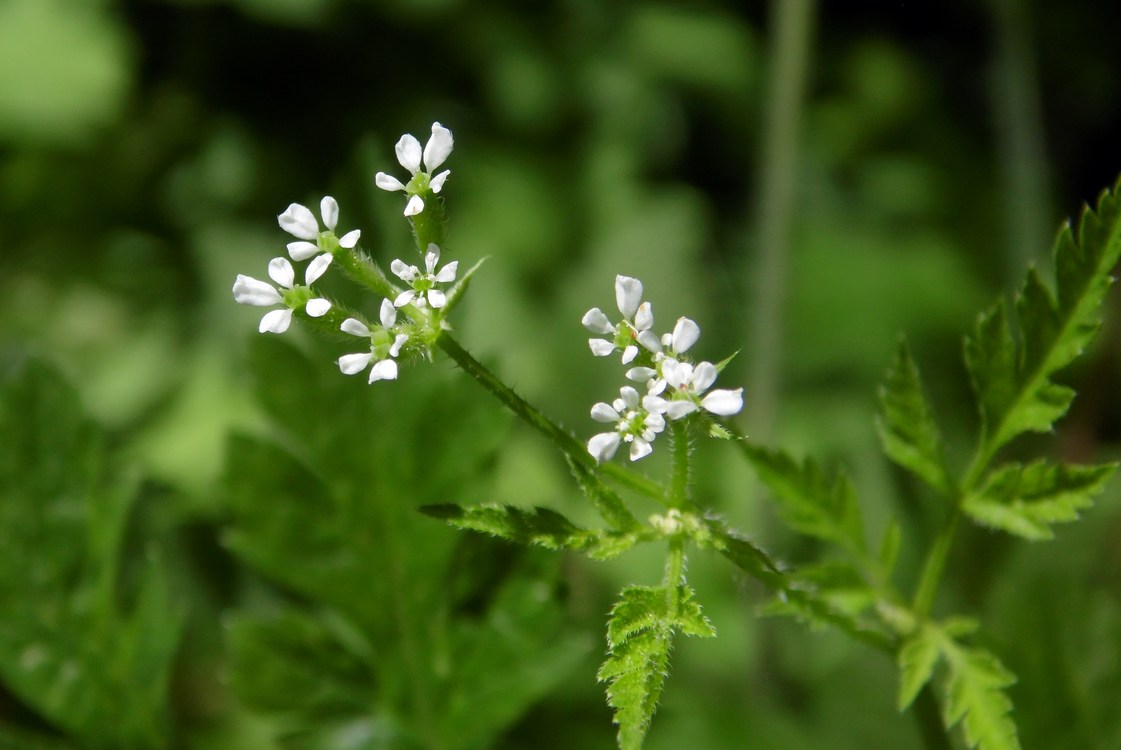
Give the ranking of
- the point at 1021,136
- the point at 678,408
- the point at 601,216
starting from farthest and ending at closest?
the point at 601,216 → the point at 1021,136 → the point at 678,408

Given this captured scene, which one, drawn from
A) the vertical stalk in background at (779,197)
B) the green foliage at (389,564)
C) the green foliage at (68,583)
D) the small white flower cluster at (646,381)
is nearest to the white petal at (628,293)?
the small white flower cluster at (646,381)

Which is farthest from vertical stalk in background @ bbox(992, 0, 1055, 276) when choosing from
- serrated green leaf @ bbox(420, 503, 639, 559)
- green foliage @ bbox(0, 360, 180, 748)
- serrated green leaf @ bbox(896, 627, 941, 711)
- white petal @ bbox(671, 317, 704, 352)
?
green foliage @ bbox(0, 360, 180, 748)

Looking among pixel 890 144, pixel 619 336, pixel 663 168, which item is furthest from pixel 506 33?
pixel 619 336

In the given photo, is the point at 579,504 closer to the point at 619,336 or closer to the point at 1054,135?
the point at 619,336

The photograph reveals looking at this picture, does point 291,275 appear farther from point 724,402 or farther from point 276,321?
point 724,402

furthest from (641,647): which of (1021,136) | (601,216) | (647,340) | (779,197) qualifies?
(1021,136)

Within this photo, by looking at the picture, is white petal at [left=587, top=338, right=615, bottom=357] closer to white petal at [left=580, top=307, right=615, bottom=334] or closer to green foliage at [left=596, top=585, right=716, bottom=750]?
white petal at [left=580, top=307, right=615, bottom=334]
